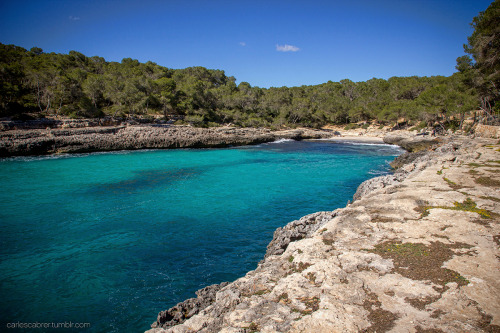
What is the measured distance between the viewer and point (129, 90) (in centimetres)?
4819

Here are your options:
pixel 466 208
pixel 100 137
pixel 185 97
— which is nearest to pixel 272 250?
pixel 466 208

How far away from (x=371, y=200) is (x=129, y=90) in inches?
2008

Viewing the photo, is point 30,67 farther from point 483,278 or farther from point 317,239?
point 483,278

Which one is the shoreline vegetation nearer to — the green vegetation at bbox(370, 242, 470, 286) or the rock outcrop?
the rock outcrop

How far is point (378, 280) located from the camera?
4.83 meters

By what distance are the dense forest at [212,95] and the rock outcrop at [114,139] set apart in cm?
675

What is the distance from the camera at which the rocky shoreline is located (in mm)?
3877

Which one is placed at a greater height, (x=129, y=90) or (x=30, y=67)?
(x=30, y=67)

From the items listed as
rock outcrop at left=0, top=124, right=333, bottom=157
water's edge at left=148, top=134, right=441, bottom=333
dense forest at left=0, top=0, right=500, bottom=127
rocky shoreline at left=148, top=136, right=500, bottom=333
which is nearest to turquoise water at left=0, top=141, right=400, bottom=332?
water's edge at left=148, top=134, right=441, bottom=333

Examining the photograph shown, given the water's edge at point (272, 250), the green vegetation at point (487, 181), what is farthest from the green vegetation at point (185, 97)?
the water's edge at point (272, 250)

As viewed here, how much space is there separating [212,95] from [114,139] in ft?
108

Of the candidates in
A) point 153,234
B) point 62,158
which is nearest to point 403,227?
point 153,234

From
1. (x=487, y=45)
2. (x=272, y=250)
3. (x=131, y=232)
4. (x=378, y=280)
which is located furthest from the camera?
(x=487, y=45)

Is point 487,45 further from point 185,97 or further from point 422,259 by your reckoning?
point 185,97
